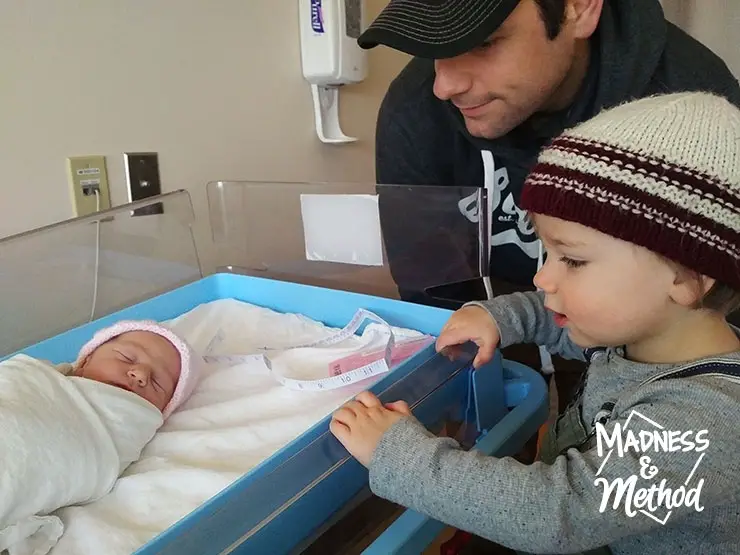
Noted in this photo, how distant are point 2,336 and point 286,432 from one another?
1.64 feet

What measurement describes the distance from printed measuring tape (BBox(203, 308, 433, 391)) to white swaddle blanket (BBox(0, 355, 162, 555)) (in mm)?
186

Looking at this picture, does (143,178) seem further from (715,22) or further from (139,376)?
(715,22)

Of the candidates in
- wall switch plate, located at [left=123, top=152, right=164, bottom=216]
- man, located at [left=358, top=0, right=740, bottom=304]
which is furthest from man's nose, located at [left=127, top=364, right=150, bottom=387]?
man, located at [left=358, top=0, right=740, bottom=304]

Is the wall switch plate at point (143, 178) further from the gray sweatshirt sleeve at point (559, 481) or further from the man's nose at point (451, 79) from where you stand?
the gray sweatshirt sleeve at point (559, 481)

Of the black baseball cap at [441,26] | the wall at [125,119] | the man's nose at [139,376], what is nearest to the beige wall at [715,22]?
the wall at [125,119]

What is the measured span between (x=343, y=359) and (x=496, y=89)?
45 cm

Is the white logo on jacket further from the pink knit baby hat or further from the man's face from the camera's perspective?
the pink knit baby hat

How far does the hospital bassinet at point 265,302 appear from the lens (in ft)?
1.97

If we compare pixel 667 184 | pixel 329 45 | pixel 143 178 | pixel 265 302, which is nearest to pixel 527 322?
pixel 667 184

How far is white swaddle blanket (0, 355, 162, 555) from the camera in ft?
2.09

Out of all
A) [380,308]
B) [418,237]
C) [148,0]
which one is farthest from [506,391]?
[148,0]

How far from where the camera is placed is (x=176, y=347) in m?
0.94

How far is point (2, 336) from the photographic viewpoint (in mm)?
1013

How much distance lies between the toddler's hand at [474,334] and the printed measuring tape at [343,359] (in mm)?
74
